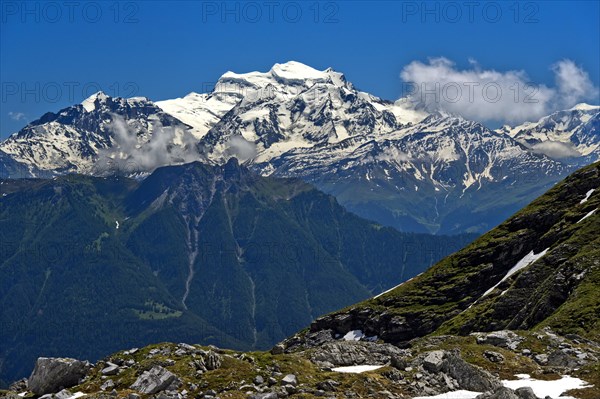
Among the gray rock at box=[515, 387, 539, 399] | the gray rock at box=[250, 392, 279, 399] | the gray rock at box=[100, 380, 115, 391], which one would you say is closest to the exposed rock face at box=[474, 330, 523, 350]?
the gray rock at box=[515, 387, 539, 399]

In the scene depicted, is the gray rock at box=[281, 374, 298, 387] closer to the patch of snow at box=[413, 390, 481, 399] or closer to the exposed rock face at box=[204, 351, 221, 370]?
the exposed rock face at box=[204, 351, 221, 370]

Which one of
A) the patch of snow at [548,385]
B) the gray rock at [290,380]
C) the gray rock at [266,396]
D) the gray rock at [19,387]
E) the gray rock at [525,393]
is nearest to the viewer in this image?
the gray rock at [525,393]

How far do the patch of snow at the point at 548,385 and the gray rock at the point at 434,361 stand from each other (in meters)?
6.78

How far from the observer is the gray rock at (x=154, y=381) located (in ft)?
289

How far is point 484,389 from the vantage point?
91.6 m

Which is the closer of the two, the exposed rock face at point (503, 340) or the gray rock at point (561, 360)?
the gray rock at point (561, 360)

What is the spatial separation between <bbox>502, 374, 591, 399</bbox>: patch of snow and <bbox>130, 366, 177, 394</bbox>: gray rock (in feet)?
110

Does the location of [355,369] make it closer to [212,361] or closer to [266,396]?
[212,361]

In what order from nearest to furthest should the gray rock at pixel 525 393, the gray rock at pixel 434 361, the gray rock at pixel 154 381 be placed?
1. the gray rock at pixel 525 393
2. the gray rock at pixel 154 381
3. the gray rock at pixel 434 361

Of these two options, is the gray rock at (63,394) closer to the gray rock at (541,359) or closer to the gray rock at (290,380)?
the gray rock at (290,380)

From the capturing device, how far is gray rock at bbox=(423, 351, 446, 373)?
97.9 metres

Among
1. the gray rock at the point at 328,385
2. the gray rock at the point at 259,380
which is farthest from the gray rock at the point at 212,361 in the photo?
the gray rock at the point at 328,385

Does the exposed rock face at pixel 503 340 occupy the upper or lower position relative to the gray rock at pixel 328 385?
upper

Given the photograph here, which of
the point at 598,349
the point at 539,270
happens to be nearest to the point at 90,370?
the point at 598,349
